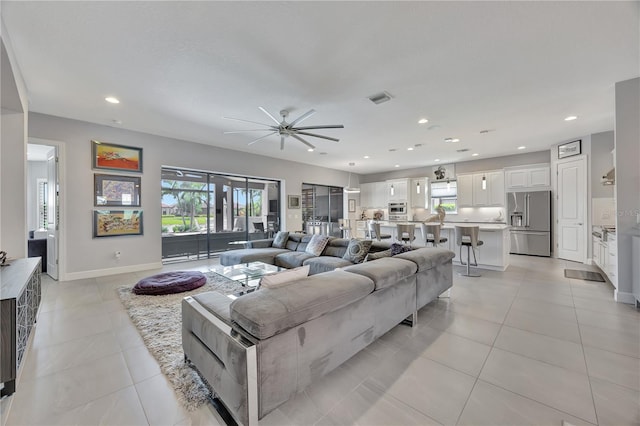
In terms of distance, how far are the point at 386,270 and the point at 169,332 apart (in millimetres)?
2235

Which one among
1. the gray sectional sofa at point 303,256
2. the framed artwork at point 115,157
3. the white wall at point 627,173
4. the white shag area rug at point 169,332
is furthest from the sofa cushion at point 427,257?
the framed artwork at point 115,157

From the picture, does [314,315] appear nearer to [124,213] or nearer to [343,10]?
[343,10]

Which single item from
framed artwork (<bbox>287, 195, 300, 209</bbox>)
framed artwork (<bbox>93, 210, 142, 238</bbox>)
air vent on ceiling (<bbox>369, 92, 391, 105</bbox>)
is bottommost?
framed artwork (<bbox>93, 210, 142, 238</bbox>)

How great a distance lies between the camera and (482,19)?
2188 mm

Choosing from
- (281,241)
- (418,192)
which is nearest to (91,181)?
(281,241)

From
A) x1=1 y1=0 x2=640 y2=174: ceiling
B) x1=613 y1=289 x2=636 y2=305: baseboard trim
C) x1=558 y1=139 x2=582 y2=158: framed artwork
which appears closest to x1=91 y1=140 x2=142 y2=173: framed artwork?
x1=1 y1=0 x2=640 y2=174: ceiling

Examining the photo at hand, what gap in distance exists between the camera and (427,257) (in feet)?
9.61

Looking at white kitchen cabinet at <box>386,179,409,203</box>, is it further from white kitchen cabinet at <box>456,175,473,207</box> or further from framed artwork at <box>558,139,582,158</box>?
framed artwork at <box>558,139,582,158</box>

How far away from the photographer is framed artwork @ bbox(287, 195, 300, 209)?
8.06m

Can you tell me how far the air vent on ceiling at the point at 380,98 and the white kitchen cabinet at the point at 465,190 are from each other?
19.4 ft

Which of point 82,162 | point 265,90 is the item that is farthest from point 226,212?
point 265,90

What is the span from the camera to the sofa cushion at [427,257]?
2.79 meters

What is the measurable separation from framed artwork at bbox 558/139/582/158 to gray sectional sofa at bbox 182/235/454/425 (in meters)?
6.75

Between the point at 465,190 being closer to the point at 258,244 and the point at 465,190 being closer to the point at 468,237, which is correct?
the point at 468,237
